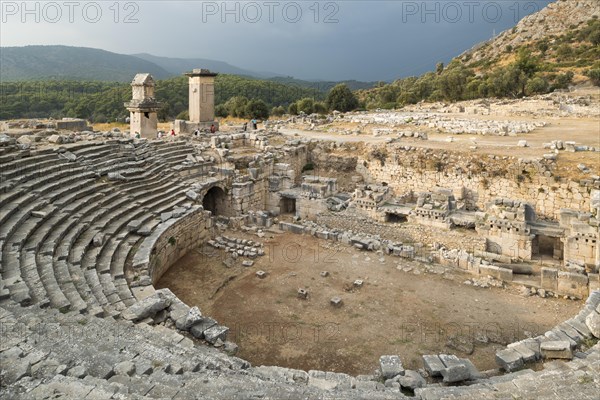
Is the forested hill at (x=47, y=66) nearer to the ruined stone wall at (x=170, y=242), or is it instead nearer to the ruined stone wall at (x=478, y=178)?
the ruined stone wall at (x=478, y=178)

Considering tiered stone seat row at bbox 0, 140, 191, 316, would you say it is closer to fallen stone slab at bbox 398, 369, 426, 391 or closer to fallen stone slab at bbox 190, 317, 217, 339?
fallen stone slab at bbox 190, 317, 217, 339

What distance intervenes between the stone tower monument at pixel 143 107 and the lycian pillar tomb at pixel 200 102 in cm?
348

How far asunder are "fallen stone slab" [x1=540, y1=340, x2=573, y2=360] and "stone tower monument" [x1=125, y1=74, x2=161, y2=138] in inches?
747

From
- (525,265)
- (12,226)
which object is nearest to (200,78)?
(12,226)

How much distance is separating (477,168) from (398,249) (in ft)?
24.1

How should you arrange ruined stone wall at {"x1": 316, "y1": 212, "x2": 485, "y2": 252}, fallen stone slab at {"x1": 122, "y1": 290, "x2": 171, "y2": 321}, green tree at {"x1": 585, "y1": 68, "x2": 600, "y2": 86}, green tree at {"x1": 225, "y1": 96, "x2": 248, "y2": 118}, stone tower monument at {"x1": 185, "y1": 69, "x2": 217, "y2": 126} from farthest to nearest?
green tree at {"x1": 585, "y1": 68, "x2": 600, "y2": 86} < green tree at {"x1": 225, "y1": 96, "x2": 248, "y2": 118} < stone tower monument at {"x1": 185, "y1": 69, "x2": 217, "y2": 126} < ruined stone wall at {"x1": 316, "y1": 212, "x2": 485, "y2": 252} < fallen stone slab at {"x1": 122, "y1": 290, "x2": 171, "y2": 321}

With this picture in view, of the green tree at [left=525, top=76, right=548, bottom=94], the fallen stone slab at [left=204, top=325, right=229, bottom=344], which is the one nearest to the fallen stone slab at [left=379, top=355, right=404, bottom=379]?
the fallen stone slab at [left=204, top=325, right=229, bottom=344]

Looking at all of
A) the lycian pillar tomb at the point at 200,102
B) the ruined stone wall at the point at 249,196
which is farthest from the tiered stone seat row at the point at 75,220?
the lycian pillar tomb at the point at 200,102

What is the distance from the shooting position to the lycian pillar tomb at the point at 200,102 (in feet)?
82.1

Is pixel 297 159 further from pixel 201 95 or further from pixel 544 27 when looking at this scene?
pixel 544 27

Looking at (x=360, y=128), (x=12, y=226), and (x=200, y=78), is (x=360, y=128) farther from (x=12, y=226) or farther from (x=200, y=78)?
(x=12, y=226)

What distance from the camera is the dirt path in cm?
955

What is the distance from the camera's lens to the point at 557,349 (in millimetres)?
7730

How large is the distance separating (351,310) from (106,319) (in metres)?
5.86
